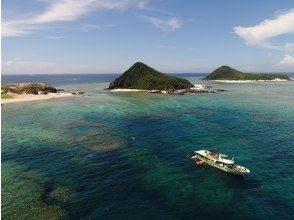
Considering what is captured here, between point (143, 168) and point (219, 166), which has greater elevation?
point (219, 166)

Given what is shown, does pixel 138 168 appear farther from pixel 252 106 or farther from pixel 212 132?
pixel 252 106

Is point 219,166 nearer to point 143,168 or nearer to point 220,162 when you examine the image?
point 220,162

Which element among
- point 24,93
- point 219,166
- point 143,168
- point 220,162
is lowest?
point 143,168

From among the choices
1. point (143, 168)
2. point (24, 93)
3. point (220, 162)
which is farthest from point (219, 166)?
point (24, 93)

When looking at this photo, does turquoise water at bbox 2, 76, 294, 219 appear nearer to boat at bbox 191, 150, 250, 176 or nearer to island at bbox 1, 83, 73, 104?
boat at bbox 191, 150, 250, 176

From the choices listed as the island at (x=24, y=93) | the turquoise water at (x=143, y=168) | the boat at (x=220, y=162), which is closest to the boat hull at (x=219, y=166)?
the boat at (x=220, y=162)

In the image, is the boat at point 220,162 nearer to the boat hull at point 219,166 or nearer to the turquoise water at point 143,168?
the boat hull at point 219,166

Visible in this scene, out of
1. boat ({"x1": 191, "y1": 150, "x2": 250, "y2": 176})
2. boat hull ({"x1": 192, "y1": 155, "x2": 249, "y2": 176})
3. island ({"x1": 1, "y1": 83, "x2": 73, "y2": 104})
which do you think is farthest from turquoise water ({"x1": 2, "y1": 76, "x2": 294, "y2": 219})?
island ({"x1": 1, "y1": 83, "x2": 73, "y2": 104})

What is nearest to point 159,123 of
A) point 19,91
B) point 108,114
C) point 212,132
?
point 212,132
